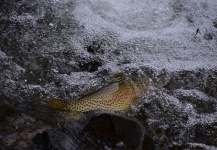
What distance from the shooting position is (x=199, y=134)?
104 inches

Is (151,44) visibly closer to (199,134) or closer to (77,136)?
(199,134)

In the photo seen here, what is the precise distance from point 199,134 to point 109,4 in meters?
1.85

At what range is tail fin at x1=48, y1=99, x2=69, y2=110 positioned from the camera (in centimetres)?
256

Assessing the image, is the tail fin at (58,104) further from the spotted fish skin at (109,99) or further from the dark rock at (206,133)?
the dark rock at (206,133)

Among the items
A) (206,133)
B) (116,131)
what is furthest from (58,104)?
(206,133)

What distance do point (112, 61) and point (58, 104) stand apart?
0.77 metres

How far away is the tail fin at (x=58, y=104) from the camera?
2559 mm

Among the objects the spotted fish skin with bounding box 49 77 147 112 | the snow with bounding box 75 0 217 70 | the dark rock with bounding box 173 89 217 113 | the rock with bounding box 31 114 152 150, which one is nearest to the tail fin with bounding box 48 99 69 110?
the spotted fish skin with bounding box 49 77 147 112

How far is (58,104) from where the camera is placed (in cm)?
262

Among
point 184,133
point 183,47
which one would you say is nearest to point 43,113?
point 184,133

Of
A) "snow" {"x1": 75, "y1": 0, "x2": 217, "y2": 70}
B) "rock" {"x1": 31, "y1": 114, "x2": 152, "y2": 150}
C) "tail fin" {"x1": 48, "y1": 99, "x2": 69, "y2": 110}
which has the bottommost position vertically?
"tail fin" {"x1": 48, "y1": 99, "x2": 69, "y2": 110}

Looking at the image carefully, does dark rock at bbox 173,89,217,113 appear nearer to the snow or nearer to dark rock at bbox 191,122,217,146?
dark rock at bbox 191,122,217,146

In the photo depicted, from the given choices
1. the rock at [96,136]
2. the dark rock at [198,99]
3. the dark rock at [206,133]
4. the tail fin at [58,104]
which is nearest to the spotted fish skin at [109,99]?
the tail fin at [58,104]

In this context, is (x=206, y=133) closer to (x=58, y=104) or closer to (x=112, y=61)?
(x=112, y=61)
